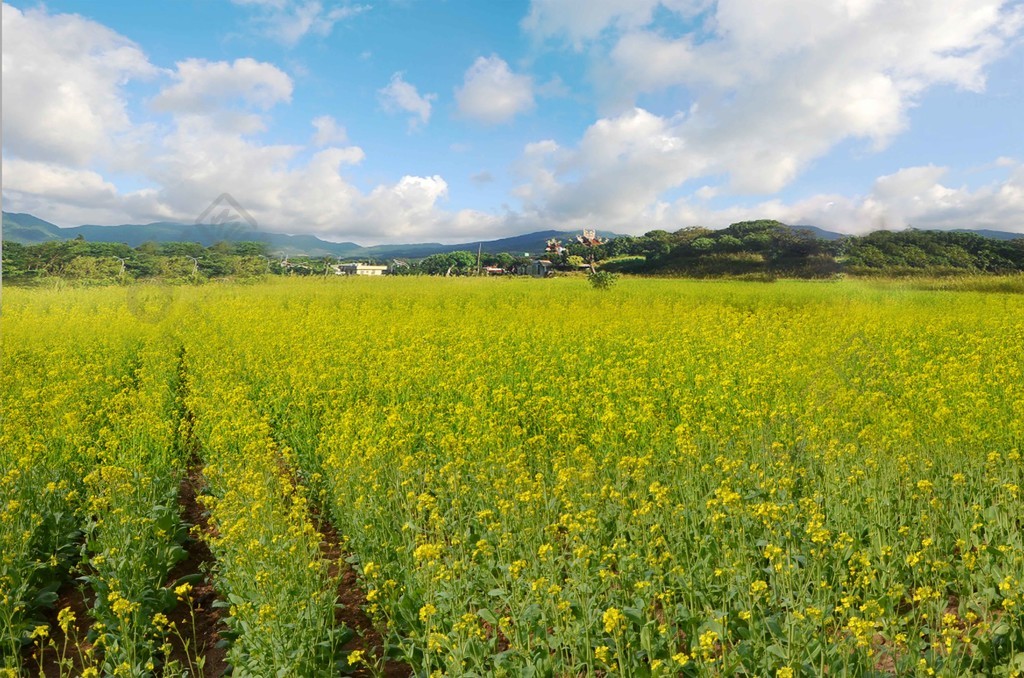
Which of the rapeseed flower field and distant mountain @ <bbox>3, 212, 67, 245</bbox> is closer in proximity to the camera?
the rapeseed flower field

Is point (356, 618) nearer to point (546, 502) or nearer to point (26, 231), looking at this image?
point (546, 502)

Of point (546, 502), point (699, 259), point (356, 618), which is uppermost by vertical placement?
point (699, 259)

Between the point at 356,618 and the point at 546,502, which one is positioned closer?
the point at 356,618

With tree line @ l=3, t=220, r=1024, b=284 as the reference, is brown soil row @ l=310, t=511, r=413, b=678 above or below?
below

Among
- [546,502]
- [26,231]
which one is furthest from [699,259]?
[26,231]

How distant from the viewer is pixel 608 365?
396 inches

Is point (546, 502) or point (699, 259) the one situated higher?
point (699, 259)

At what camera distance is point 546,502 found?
4930 mm

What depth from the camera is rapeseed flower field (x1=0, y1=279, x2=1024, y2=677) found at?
3.45 metres

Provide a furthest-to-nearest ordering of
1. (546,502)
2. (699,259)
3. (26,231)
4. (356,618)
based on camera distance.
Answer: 1. (26,231)
2. (699,259)
3. (546,502)
4. (356,618)

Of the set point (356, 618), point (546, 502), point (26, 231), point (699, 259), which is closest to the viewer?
point (356, 618)

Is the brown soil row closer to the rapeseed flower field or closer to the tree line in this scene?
the rapeseed flower field

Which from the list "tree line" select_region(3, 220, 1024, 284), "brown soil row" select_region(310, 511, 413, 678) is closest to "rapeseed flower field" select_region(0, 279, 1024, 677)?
"brown soil row" select_region(310, 511, 413, 678)

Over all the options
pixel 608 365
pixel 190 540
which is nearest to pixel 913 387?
pixel 608 365
